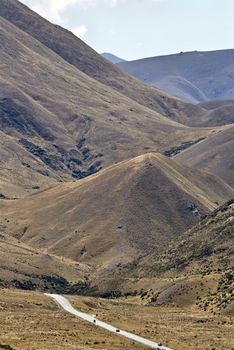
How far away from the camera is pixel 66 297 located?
13162 centimetres

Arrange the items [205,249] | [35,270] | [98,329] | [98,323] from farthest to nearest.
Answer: [35,270], [205,249], [98,323], [98,329]

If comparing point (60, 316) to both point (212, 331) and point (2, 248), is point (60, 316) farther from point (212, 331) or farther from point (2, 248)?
point (2, 248)

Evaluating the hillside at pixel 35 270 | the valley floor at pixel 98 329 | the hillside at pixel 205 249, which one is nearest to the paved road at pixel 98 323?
the valley floor at pixel 98 329

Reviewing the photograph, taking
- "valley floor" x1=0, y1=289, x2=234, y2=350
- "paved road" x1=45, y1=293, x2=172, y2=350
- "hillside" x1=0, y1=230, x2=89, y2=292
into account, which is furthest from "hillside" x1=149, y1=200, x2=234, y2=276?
"paved road" x1=45, y1=293, x2=172, y2=350

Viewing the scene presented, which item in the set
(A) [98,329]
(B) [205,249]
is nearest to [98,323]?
(A) [98,329]

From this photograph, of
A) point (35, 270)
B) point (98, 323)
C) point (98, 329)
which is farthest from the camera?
point (35, 270)

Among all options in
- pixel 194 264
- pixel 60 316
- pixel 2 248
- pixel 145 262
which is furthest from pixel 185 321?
pixel 2 248

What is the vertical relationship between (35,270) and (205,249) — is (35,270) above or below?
below

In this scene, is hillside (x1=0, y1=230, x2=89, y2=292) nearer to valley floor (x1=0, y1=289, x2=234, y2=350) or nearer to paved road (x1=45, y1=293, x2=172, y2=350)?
paved road (x1=45, y1=293, x2=172, y2=350)

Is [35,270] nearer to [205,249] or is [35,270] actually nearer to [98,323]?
[205,249]

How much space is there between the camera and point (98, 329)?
9288 cm

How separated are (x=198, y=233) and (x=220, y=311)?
49.9m

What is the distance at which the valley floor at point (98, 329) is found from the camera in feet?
270

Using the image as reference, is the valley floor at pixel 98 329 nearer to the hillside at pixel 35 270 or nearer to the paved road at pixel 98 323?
the paved road at pixel 98 323
